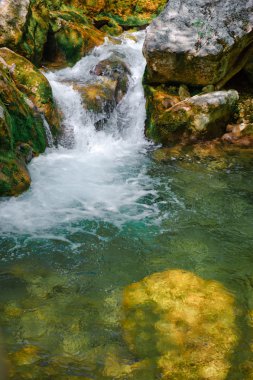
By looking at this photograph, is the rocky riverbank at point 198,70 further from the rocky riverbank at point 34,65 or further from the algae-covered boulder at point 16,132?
the algae-covered boulder at point 16,132

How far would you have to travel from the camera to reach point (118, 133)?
10969 mm

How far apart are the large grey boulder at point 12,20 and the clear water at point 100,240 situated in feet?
5.15

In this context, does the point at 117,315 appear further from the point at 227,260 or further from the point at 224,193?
the point at 224,193

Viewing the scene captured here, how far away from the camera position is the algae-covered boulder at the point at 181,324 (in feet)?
11.8

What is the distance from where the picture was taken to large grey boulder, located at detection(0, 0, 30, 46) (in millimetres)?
10023

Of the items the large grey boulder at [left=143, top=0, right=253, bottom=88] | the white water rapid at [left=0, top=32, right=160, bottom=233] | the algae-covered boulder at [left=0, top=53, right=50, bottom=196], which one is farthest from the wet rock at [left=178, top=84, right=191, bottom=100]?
the algae-covered boulder at [left=0, top=53, right=50, bottom=196]

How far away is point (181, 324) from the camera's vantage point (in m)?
4.10

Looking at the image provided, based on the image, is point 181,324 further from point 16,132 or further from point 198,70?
point 198,70

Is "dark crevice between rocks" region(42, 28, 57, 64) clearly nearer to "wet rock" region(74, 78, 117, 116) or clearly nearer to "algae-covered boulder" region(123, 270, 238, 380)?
"wet rock" region(74, 78, 117, 116)

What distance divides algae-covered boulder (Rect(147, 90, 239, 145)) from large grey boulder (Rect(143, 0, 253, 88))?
0.86 metres

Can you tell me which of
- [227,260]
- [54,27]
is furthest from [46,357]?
[54,27]

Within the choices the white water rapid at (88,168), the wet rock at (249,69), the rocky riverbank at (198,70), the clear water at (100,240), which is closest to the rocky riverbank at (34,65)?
the white water rapid at (88,168)

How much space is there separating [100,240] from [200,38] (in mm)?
7295

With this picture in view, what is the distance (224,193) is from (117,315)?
14.3ft
